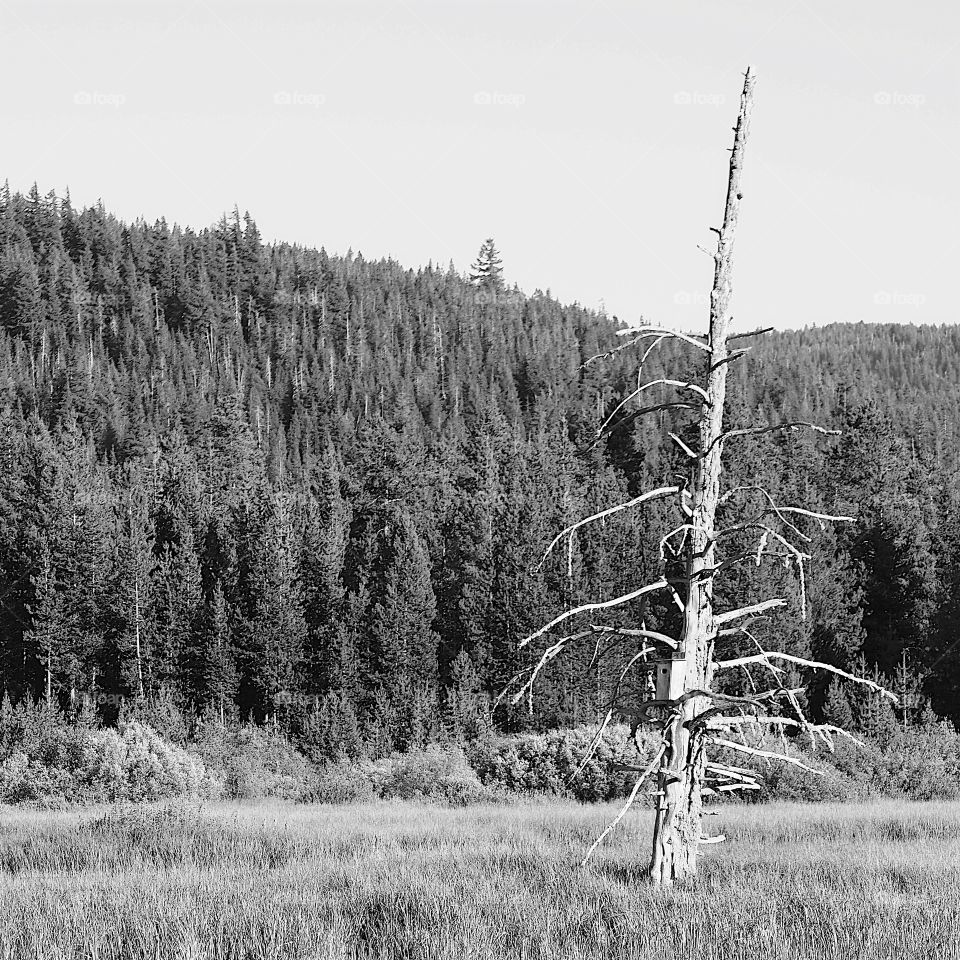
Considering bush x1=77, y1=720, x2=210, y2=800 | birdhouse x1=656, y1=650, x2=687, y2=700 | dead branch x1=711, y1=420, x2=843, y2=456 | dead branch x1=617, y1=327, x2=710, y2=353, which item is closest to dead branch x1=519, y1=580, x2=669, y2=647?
birdhouse x1=656, y1=650, x2=687, y2=700

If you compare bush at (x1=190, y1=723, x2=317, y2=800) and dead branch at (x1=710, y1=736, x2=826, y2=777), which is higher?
dead branch at (x1=710, y1=736, x2=826, y2=777)

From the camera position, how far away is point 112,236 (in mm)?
196375

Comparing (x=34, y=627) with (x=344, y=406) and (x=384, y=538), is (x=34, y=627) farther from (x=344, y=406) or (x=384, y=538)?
(x=344, y=406)

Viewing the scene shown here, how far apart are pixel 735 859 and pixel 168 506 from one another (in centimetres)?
6312

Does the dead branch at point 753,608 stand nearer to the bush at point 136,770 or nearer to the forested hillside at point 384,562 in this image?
the forested hillside at point 384,562

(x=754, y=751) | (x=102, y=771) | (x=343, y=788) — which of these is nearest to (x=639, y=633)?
(x=754, y=751)

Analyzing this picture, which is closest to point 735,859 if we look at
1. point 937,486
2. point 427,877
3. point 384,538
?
point 427,877

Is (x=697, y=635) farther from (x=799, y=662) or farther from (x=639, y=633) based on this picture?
(x=799, y=662)

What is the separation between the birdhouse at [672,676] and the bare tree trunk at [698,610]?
0.03m

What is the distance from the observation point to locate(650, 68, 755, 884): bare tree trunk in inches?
448

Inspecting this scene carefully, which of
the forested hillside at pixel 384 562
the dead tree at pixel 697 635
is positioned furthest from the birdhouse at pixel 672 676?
the forested hillside at pixel 384 562

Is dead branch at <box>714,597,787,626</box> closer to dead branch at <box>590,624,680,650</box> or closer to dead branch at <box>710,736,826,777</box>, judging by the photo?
dead branch at <box>590,624,680,650</box>

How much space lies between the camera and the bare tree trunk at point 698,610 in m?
11.4

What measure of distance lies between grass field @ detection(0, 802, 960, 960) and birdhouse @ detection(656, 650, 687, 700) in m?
1.90
